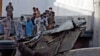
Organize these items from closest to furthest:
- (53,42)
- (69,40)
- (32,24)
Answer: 1. (53,42)
2. (69,40)
3. (32,24)


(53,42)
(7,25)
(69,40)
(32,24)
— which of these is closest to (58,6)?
(32,24)

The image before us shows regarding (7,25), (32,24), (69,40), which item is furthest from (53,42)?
(7,25)

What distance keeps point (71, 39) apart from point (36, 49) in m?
0.59

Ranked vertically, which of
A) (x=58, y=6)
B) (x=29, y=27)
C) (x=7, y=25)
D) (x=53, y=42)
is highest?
(x=58, y=6)

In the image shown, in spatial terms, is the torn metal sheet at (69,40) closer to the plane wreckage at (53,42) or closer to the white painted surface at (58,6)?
the plane wreckage at (53,42)

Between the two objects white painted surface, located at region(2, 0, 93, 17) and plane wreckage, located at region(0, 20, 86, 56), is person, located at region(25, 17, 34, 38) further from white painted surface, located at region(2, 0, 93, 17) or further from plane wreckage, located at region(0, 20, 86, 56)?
plane wreckage, located at region(0, 20, 86, 56)

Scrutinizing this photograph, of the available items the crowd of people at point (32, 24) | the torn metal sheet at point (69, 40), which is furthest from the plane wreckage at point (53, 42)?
the crowd of people at point (32, 24)

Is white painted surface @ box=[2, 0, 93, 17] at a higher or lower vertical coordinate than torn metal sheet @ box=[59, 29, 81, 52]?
higher

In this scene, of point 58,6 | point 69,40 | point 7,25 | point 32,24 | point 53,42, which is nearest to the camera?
point 53,42

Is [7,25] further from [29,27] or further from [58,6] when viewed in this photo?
[58,6]

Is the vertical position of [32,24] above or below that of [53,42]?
below

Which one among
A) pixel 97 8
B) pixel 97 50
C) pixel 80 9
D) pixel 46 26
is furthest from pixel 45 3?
pixel 97 50

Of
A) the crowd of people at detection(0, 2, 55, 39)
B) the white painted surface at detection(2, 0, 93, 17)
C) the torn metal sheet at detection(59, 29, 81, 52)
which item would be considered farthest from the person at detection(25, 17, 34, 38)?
the torn metal sheet at detection(59, 29, 81, 52)

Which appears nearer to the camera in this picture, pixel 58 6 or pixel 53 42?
pixel 53 42
